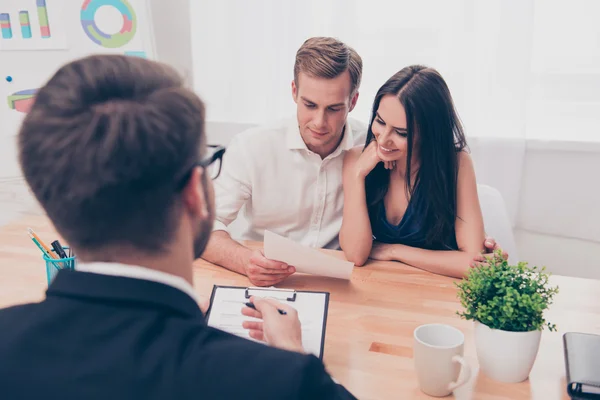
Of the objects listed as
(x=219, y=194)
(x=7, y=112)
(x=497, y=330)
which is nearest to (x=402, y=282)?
(x=497, y=330)

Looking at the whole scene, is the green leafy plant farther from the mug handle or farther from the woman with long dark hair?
the woman with long dark hair

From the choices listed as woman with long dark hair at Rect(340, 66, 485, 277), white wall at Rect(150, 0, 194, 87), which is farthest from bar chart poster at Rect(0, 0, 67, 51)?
woman with long dark hair at Rect(340, 66, 485, 277)

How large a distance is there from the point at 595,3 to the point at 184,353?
2.37 m

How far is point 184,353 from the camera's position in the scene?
62 centimetres

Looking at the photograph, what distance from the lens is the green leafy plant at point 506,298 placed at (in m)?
1.00

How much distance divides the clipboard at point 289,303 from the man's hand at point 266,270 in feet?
0.39

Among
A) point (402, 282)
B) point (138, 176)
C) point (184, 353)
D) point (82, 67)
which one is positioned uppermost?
point (82, 67)

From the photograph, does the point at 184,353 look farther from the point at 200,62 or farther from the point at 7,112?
the point at 200,62

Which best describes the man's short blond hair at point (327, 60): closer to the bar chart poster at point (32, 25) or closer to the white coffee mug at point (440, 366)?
the white coffee mug at point (440, 366)

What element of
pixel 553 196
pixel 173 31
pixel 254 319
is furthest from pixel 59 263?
pixel 553 196

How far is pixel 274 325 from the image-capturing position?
1027mm

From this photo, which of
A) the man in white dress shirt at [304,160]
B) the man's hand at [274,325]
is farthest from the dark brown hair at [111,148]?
the man in white dress shirt at [304,160]

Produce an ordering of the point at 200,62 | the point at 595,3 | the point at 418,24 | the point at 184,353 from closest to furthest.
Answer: the point at 184,353 → the point at 595,3 → the point at 418,24 → the point at 200,62

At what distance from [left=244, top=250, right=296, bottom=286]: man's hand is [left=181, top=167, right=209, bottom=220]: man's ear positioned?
654mm
